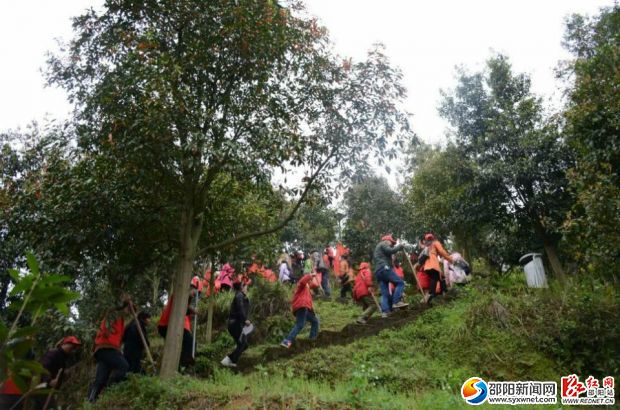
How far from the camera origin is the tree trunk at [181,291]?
7.96 m

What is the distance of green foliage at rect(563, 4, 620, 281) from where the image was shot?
9461 millimetres

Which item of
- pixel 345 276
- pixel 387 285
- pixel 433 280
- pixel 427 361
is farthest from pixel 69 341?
pixel 345 276

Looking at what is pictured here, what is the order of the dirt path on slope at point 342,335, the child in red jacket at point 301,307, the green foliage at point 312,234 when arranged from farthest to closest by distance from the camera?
the green foliage at point 312,234 → the child in red jacket at point 301,307 → the dirt path on slope at point 342,335

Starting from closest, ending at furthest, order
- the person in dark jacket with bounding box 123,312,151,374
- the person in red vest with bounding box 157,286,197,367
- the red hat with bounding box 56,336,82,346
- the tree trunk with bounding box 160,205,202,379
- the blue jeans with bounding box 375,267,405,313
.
A: the red hat with bounding box 56,336,82,346, the tree trunk with bounding box 160,205,202,379, the person in dark jacket with bounding box 123,312,151,374, the person in red vest with bounding box 157,286,197,367, the blue jeans with bounding box 375,267,405,313

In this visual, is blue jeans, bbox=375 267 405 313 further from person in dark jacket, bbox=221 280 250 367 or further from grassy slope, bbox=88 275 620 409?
person in dark jacket, bbox=221 280 250 367

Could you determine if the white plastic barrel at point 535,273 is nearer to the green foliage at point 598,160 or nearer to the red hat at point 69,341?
the green foliage at point 598,160

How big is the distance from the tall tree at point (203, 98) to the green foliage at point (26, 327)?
518 cm

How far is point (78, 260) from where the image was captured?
7.72 m

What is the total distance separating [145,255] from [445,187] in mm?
14978

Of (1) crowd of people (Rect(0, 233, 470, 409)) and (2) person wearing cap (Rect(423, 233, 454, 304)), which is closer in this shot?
(1) crowd of people (Rect(0, 233, 470, 409))

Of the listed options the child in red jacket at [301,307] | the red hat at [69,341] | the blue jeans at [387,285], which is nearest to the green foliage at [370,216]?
the blue jeans at [387,285]

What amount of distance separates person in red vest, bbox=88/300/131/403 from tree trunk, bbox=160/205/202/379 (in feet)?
2.42

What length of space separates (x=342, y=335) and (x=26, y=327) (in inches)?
352

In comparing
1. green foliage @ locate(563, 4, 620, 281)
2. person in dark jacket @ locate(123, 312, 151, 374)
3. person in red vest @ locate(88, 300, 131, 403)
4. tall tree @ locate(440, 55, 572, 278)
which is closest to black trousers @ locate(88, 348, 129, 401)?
person in red vest @ locate(88, 300, 131, 403)
